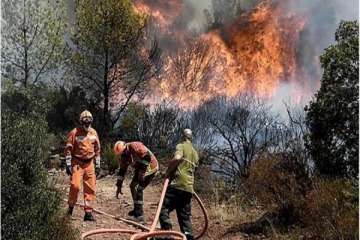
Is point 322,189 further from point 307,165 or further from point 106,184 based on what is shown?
point 106,184

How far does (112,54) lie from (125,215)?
9.18 meters

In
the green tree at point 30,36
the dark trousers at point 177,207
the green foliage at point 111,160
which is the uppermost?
the green tree at point 30,36

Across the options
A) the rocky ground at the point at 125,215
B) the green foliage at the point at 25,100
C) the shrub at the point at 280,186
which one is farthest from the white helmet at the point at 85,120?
the green foliage at the point at 25,100

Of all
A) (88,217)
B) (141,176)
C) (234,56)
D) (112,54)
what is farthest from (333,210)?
(234,56)

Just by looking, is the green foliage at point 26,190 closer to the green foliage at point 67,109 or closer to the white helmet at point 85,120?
the white helmet at point 85,120

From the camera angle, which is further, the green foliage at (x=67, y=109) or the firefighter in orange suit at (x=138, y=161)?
the green foliage at (x=67, y=109)

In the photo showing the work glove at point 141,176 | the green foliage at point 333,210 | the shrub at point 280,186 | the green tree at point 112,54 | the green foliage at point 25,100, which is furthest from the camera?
the green tree at point 112,54

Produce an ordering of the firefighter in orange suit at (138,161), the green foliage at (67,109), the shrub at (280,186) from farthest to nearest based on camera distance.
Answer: the green foliage at (67,109) < the shrub at (280,186) < the firefighter in orange suit at (138,161)

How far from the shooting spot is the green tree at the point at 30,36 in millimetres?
16594

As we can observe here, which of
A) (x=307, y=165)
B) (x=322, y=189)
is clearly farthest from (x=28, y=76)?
(x=322, y=189)

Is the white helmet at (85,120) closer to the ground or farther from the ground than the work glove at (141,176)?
farther from the ground

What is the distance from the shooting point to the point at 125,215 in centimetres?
1105

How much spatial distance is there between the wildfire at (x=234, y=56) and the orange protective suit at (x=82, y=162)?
11.3 metres

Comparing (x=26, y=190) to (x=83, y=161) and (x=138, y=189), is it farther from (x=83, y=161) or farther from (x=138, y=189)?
(x=138, y=189)
